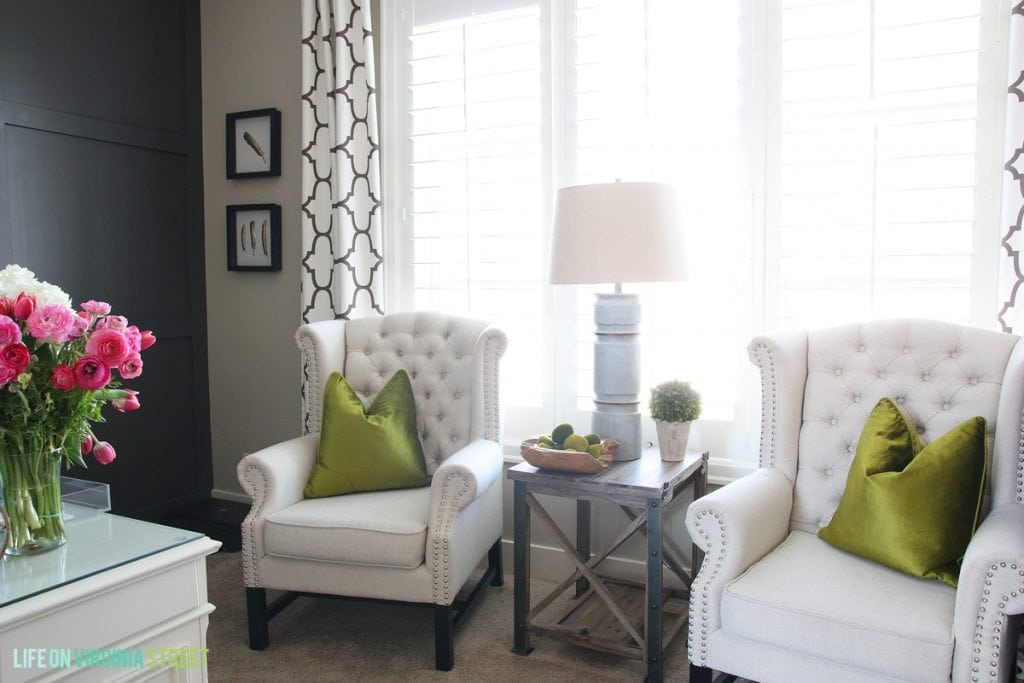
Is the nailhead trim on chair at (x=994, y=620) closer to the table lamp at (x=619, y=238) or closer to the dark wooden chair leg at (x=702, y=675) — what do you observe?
the dark wooden chair leg at (x=702, y=675)

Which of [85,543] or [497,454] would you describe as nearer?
[85,543]

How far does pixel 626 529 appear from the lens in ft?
8.09

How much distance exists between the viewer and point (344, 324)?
307 centimetres

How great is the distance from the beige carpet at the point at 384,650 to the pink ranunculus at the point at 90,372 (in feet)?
3.99

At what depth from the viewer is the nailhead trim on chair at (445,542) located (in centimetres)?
231

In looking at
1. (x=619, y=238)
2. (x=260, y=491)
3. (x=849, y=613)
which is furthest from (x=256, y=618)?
(x=849, y=613)

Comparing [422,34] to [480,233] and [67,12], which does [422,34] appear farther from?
[67,12]

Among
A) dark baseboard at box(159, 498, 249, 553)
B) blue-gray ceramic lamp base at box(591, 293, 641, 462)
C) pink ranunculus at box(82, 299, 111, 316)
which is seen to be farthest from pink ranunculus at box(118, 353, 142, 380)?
dark baseboard at box(159, 498, 249, 553)

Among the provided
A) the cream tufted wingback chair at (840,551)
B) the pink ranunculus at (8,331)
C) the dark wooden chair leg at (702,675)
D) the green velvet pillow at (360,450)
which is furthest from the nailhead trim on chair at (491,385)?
the pink ranunculus at (8,331)

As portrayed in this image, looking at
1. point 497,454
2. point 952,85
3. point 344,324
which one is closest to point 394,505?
point 497,454

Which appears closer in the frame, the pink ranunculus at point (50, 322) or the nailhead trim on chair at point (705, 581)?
the pink ranunculus at point (50, 322)

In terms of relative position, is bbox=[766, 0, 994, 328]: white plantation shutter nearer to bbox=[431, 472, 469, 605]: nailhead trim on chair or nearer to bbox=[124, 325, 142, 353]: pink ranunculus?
bbox=[431, 472, 469, 605]: nailhead trim on chair

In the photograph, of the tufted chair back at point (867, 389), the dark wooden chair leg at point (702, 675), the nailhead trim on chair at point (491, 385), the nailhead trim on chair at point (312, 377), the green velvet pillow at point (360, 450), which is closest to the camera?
the dark wooden chair leg at point (702, 675)

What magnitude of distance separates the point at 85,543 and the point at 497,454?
1.33 m
